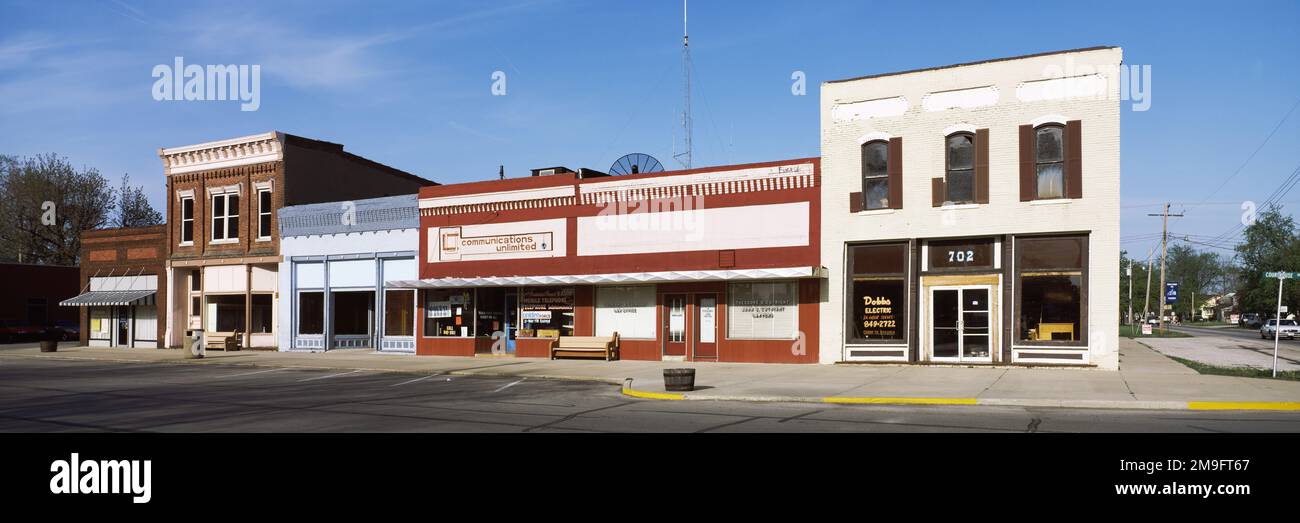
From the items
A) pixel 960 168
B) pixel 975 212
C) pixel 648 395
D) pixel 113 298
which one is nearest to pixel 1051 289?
pixel 975 212

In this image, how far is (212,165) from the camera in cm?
3794

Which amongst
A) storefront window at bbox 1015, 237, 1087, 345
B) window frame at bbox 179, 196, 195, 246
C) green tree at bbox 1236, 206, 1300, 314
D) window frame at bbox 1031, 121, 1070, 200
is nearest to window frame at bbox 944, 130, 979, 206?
window frame at bbox 1031, 121, 1070, 200

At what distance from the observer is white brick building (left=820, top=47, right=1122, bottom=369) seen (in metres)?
22.2

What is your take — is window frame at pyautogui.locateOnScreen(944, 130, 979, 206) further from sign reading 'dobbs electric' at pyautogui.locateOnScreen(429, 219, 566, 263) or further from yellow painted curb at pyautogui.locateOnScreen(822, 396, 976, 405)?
sign reading 'dobbs electric' at pyautogui.locateOnScreen(429, 219, 566, 263)

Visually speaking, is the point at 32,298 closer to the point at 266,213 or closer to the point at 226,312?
the point at 226,312

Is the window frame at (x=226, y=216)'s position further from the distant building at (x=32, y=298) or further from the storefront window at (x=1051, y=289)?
the storefront window at (x=1051, y=289)

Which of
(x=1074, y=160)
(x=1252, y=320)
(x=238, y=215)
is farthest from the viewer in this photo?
(x=1252, y=320)

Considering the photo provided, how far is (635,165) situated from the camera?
30156 mm

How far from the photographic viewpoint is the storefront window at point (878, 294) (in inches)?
963

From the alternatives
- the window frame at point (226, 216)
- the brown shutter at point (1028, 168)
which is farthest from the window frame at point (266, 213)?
the brown shutter at point (1028, 168)

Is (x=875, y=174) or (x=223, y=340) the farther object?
(x=223, y=340)

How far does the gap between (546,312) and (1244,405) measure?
66.3 ft

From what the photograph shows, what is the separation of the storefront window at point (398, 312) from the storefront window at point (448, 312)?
151 centimetres
